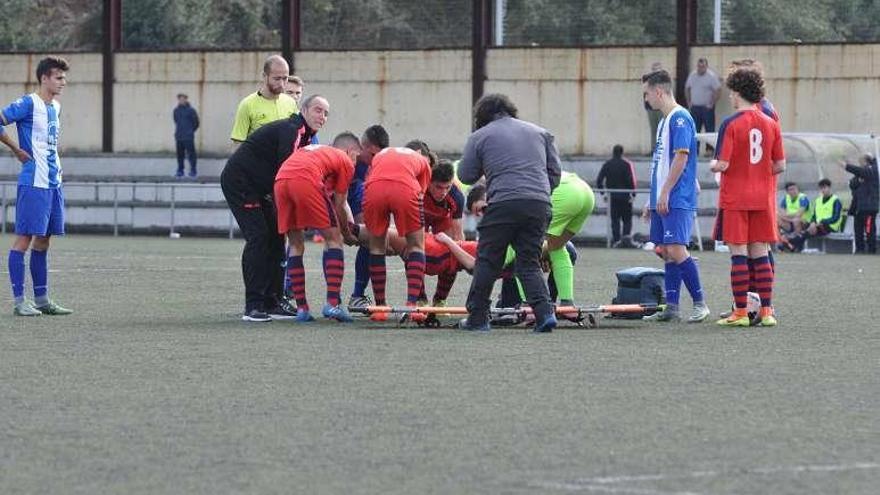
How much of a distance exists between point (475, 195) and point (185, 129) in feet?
80.4

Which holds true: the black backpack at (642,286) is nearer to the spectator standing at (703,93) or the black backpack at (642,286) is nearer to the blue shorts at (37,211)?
the blue shorts at (37,211)

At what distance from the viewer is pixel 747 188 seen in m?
13.7

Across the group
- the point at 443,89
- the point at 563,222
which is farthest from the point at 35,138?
the point at 443,89

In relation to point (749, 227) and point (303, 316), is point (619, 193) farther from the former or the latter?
point (303, 316)

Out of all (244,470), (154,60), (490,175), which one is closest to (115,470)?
(244,470)

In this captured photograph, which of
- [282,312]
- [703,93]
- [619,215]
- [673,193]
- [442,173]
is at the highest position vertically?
[703,93]

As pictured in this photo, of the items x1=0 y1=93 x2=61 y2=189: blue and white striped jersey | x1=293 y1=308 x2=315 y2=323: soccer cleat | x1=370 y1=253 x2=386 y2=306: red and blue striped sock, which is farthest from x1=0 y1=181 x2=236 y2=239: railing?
x1=293 y1=308 x2=315 y2=323: soccer cleat

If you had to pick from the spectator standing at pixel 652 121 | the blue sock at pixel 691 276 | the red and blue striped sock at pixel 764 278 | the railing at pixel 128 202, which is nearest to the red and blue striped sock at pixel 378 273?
the blue sock at pixel 691 276

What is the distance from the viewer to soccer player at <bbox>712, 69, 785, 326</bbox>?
13.6 m

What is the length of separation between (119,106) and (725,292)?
24181 mm

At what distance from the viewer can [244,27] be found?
44.8 metres

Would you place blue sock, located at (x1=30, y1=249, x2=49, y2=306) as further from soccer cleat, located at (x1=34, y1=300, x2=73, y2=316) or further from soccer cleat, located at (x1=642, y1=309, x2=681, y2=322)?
soccer cleat, located at (x1=642, y1=309, x2=681, y2=322)

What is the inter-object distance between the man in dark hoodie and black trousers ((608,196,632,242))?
64.3ft

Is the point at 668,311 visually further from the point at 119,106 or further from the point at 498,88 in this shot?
the point at 119,106
